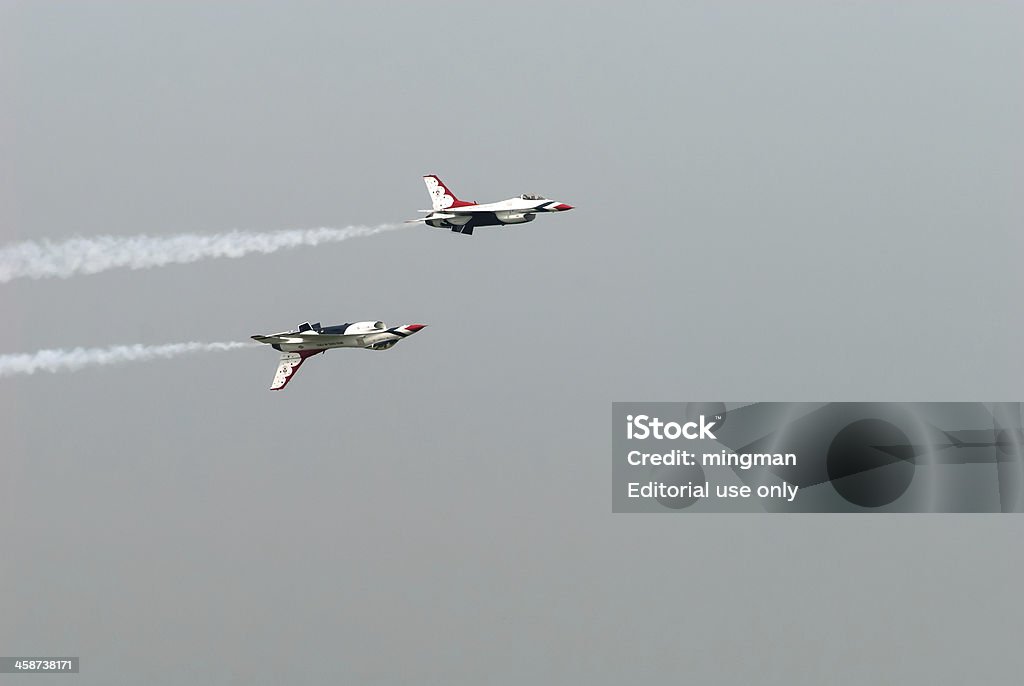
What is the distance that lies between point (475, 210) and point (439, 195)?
8.62 feet

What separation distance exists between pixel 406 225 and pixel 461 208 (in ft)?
9.87

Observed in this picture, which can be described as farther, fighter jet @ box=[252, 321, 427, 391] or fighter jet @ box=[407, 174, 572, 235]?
fighter jet @ box=[407, 174, 572, 235]

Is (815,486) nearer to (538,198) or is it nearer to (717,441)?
(717,441)

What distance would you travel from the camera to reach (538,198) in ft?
253

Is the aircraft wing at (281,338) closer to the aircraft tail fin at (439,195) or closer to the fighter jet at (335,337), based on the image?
the fighter jet at (335,337)

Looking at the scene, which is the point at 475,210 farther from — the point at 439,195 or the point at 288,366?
the point at 288,366

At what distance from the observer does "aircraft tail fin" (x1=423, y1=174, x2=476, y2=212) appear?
3118 inches

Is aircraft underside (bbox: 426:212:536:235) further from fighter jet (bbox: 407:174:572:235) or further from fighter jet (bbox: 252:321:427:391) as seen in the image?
fighter jet (bbox: 252:321:427:391)

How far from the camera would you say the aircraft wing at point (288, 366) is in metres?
74.8

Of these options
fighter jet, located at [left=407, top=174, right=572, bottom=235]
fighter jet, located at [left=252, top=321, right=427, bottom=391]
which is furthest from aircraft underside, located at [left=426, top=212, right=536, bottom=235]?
fighter jet, located at [left=252, top=321, right=427, bottom=391]

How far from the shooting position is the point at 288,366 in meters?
74.9

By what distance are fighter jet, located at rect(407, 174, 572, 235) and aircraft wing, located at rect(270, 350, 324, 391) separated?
9.22 metres

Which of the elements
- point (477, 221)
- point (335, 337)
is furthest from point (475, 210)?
point (335, 337)

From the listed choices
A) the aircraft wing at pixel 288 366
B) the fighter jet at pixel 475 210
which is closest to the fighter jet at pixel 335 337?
the aircraft wing at pixel 288 366
